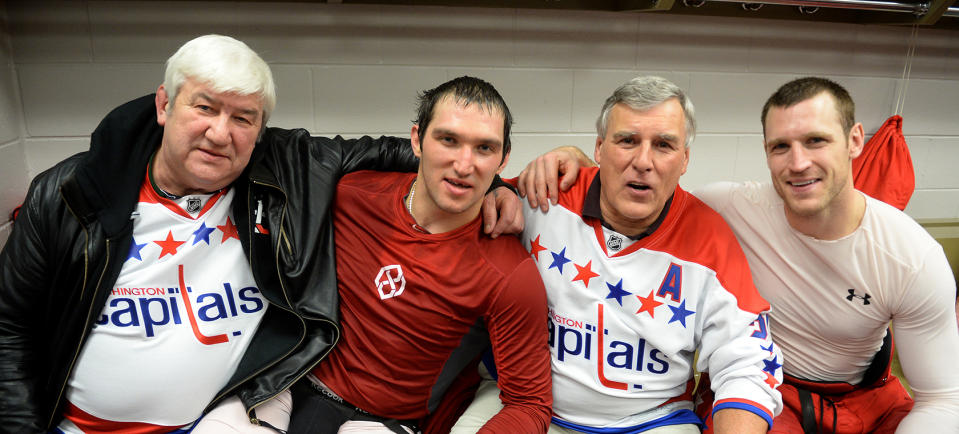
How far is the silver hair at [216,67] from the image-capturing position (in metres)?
1.31

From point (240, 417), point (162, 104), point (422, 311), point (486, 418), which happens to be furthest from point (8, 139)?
point (486, 418)

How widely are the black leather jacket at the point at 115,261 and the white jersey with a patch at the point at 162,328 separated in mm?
35

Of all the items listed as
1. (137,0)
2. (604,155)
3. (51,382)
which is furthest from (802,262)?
(137,0)

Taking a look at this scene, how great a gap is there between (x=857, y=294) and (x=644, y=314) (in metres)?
0.59

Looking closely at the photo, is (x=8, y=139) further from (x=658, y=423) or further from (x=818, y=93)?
(x=818, y=93)

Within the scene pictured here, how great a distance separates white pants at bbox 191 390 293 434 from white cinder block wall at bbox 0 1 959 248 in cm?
101

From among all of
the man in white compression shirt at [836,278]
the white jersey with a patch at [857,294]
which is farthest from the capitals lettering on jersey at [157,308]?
the white jersey with a patch at [857,294]

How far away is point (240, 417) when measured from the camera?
1.44m

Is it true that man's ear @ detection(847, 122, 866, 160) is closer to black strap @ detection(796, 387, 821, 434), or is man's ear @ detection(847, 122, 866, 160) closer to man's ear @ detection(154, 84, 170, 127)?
black strap @ detection(796, 387, 821, 434)

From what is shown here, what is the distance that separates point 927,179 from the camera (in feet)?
8.75

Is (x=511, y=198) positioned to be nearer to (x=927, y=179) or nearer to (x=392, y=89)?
(x=392, y=89)

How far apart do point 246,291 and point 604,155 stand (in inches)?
38.9

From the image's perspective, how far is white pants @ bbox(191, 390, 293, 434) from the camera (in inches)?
55.4

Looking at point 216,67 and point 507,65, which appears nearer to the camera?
point 216,67
